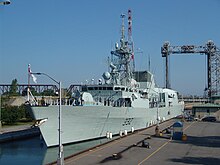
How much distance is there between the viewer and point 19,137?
4106 centimetres

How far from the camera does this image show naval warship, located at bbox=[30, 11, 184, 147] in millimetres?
29812

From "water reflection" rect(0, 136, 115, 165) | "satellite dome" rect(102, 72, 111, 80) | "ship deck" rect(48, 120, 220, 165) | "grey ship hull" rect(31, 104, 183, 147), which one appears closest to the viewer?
"ship deck" rect(48, 120, 220, 165)

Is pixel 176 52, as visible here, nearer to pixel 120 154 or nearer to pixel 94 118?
pixel 94 118

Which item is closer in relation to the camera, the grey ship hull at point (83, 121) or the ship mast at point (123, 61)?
the grey ship hull at point (83, 121)

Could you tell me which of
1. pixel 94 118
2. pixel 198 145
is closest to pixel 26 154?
pixel 94 118

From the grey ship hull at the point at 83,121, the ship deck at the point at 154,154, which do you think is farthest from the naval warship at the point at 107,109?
the ship deck at the point at 154,154

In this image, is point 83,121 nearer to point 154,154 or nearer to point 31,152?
point 31,152

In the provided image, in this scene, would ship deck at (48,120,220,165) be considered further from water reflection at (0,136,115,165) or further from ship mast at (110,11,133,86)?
ship mast at (110,11,133,86)

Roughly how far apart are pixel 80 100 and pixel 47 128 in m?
6.25

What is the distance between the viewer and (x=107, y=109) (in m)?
33.9

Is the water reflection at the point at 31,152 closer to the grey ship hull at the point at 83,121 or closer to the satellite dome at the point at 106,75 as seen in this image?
the grey ship hull at the point at 83,121

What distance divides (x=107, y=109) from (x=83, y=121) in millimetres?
3397

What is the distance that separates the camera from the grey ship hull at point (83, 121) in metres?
29.5

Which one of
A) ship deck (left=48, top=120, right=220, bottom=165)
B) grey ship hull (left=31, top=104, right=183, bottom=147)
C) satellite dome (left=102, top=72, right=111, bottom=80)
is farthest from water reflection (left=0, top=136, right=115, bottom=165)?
satellite dome (left=102, top=72, right=111, bottom=80)
